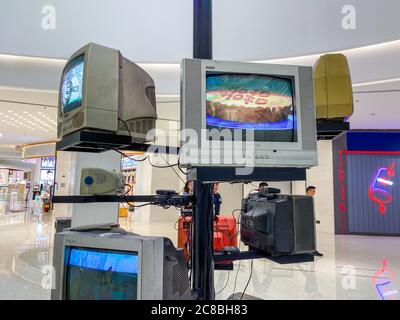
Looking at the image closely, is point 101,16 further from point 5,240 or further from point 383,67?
point 5,240

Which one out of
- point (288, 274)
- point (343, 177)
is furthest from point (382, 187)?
point (288, 274)

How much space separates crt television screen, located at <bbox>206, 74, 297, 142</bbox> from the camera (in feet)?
4.07

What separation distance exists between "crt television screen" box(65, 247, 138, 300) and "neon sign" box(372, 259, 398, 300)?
3.50 metres

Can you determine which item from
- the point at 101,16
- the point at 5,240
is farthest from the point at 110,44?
the point at 5,240

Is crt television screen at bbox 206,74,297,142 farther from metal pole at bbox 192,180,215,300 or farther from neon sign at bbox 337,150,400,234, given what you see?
neon sign at bbox 337,150,400,234

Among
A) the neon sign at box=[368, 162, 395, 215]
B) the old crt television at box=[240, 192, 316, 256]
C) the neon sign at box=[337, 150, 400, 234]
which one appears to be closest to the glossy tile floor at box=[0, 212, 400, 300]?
the neon sign at box=[337, 150, 400, 234]

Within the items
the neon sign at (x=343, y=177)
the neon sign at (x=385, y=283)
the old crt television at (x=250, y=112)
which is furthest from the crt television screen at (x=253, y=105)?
the neon sign at (x=343, y=177)

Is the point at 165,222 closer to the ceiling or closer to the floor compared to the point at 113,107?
closer to the floor

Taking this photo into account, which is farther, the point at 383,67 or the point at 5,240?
the point at 5,240

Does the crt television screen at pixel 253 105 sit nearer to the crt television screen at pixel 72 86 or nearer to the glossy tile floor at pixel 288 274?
the crt television screen at pixel 72 86

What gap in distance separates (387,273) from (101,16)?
6548 millimetres

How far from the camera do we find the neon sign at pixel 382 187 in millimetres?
8547

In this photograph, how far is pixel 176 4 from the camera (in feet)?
16.7

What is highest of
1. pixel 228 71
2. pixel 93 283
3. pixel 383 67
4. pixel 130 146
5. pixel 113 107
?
pixel 383 67
